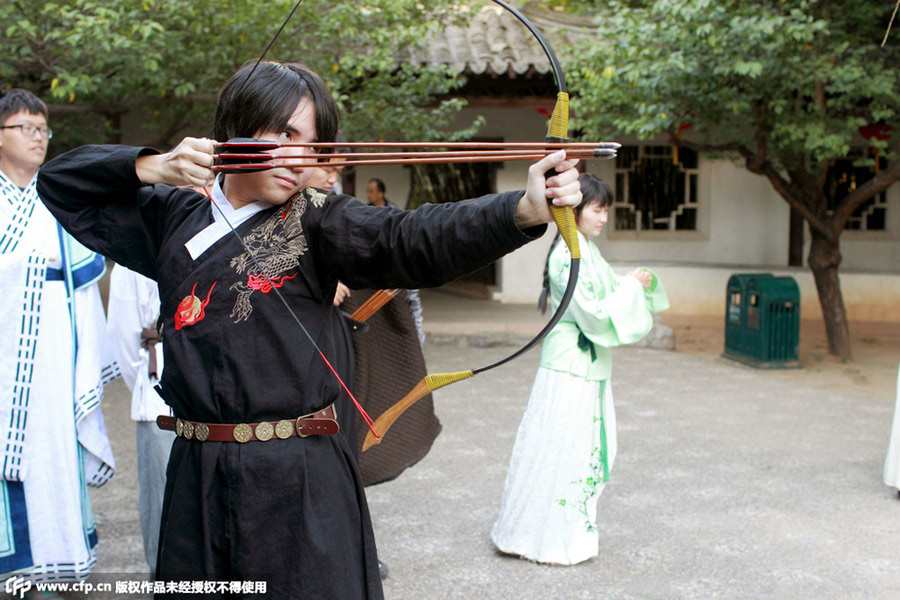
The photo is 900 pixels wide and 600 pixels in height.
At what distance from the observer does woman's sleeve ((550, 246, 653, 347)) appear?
3.44m

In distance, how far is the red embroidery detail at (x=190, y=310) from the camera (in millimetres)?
1739

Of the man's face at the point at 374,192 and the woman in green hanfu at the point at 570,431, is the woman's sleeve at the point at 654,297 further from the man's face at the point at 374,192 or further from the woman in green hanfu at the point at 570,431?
the man's face at the point at 374,192

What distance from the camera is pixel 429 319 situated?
33.7 feet

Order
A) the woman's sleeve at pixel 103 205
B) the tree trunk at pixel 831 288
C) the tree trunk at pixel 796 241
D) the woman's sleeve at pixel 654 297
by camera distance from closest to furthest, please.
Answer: the woman's sleeve at pixel 103 205 → the woman's sleeve at pixel 654 297 → the tree trunk at pixel 831 288 → the tree trunk at pixel 796 241

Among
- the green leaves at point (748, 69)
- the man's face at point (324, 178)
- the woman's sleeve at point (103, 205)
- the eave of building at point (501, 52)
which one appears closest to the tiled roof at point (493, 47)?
the eave of building at point (501, 52)

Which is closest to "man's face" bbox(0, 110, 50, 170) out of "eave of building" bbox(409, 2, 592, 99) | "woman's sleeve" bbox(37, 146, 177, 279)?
"woman's sleeve" bbox(37, 146, 177, 279)

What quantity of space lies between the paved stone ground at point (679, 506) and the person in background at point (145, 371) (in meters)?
0.57

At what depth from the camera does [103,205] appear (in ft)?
6.58

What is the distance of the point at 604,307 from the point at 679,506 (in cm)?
151

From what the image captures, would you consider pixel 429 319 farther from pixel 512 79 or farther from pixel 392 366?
pixel 392 366

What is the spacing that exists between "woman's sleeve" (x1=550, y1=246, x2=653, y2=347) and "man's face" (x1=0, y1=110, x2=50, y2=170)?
2.10 m

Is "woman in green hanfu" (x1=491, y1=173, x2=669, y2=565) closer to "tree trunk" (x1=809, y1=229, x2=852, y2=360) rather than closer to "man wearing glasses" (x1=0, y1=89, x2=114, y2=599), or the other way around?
"man wearing glasses" (x1=0, y1=89, x2=114, y2=599)

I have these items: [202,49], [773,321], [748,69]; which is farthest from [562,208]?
[773,321]

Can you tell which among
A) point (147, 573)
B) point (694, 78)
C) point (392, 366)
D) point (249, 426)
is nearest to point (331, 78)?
point (694, 78)
